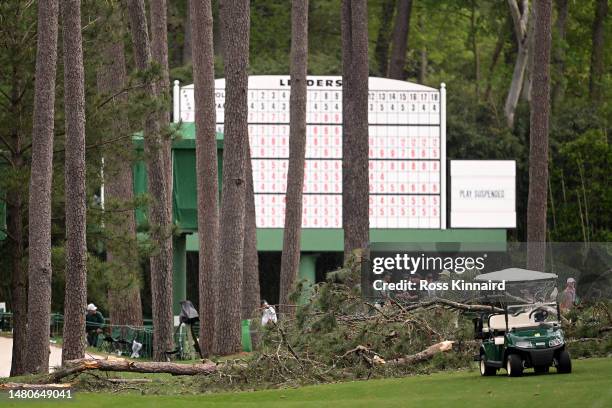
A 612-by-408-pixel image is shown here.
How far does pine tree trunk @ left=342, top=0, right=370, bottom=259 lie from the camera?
103ft

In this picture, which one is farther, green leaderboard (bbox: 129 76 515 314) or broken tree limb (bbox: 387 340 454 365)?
green leaderboard (bbox: 129 76 515 314)

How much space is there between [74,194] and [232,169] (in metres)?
4.95

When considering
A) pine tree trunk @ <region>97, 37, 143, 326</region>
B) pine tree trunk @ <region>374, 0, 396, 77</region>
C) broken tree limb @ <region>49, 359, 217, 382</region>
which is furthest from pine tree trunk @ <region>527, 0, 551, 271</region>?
pine tree trunk @ <region>374, 0, 396, 77</region>

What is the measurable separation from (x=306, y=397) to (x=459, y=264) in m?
8.30

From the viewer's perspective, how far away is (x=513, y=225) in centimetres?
4469

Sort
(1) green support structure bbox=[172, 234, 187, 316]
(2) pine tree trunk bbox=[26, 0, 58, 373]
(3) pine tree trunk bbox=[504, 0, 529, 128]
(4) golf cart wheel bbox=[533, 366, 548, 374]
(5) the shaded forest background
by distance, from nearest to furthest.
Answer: (4) golf cart wheel bbox=[533, 366, 548, 374] < (2) pine tree trunk bbox=[26, 0, 58, 373] < (5) the shaded forest background < (1) green support structure bbox=[172, 234, 187, 316] < (3) pine tree trunk bbox=[504, 0, 529, 128]

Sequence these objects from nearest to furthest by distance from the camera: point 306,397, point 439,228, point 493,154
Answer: point 306,397 → point 439,228 → point 493,154

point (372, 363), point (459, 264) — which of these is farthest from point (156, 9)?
point (372, 363)

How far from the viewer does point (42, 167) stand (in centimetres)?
2442

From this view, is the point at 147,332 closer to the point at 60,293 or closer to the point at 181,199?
the point at 181,199

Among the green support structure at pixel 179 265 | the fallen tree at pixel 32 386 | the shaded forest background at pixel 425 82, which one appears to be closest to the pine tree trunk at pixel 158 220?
the shaded forest background at pixel 425 82

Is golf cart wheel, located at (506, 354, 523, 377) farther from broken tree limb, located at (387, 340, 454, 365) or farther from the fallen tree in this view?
the fallen tree

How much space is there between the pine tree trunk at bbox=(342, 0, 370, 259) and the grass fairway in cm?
1121

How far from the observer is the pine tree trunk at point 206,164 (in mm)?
31875
